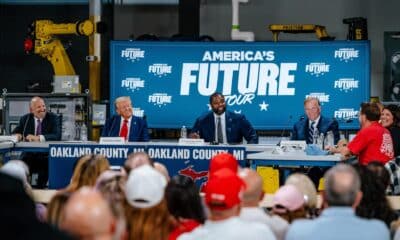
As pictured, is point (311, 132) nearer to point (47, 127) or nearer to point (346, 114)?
point (47, 127)

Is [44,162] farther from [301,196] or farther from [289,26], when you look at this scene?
[301,196]

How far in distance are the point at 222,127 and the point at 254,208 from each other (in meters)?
7.88

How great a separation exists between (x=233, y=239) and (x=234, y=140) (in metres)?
8.62

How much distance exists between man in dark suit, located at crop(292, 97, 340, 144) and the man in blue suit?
87cm

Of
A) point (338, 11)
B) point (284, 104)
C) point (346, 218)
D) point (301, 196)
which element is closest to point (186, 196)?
point (301, 196)

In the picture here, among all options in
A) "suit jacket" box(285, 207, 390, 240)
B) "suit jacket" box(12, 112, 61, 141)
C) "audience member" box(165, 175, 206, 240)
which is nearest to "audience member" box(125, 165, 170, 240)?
"audience member" box(165, 175, 206, 240)

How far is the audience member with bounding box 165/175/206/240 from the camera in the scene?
4.77 meters

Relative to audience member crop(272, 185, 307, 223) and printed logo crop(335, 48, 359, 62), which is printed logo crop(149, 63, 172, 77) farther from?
audience member crop(272, 185, 307, 223)

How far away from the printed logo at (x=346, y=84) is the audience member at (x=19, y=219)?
45.4 ft

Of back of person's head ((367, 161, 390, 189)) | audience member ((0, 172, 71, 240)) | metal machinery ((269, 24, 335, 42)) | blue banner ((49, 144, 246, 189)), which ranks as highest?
metal machinery ((269, 24, 335, 42))

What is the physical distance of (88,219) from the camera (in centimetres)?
251

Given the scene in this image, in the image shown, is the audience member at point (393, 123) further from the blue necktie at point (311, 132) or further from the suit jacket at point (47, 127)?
the suit jacket at point (47, 127)

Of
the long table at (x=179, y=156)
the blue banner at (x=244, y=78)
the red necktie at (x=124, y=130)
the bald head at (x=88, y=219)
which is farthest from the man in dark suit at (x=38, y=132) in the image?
the bald head at (x=88, y=219)

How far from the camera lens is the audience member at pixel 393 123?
37.8ft
